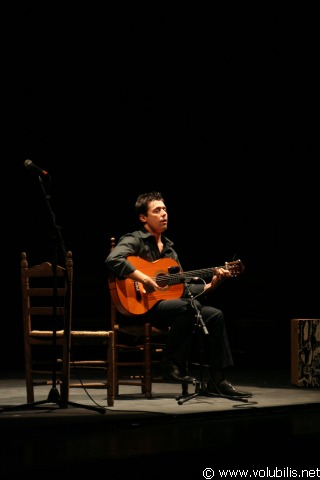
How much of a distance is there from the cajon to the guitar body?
119cm

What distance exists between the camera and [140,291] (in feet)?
18.3

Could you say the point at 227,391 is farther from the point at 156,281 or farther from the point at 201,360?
the point at 156,281

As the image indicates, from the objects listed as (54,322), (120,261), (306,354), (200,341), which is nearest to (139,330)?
(120,261)

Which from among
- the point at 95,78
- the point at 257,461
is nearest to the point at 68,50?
the point at 95,78

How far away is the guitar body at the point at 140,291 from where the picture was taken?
553cm

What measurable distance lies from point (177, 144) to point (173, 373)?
3.86 meters

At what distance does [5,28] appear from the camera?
7.82 metres

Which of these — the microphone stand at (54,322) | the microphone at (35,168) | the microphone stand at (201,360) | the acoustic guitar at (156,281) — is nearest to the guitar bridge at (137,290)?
the acoustic guitar at (156,281)

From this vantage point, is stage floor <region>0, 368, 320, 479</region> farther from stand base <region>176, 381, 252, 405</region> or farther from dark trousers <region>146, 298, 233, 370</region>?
dark trousers <region>146, 298, 233, 370</region>

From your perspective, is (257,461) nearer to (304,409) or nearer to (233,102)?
(304,409)

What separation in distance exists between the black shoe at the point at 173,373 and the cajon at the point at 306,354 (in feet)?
3.83

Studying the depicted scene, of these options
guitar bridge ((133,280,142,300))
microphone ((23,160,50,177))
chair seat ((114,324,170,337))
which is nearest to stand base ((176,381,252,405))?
chair seat ((114,324,170,337))

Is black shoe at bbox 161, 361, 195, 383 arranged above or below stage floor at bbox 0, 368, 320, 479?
above

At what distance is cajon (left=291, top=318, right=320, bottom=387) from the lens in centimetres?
621
